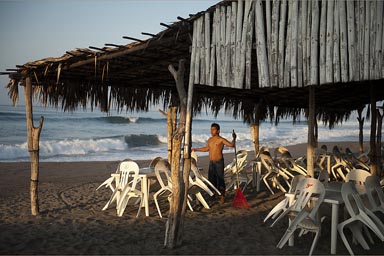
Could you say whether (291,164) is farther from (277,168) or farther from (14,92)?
(14,92)

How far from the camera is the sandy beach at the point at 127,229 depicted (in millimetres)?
3693

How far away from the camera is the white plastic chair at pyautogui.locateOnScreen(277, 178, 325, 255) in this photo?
11.3 feet

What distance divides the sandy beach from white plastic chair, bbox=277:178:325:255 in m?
0.27

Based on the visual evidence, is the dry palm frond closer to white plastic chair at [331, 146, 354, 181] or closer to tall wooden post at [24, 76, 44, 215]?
tall wooden post at [24, 76, 44, 215]

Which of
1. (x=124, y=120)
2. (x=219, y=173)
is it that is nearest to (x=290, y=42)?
(x=219, y=173)

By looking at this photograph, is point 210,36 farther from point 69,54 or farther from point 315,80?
point 69,54

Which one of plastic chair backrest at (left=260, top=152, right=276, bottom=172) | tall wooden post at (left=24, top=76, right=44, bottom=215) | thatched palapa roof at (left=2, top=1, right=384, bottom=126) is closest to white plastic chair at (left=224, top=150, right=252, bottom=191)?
plastic chair backrest at (left=260, top=152, right=276, bottom=172)

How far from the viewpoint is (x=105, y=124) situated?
31.6 metres

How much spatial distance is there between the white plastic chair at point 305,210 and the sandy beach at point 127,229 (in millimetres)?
275

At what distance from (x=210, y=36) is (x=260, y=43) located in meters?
0.66

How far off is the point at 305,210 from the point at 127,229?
2.26 m

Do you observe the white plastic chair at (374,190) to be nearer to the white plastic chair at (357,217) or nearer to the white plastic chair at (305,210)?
the white plastic chair at (357,217)

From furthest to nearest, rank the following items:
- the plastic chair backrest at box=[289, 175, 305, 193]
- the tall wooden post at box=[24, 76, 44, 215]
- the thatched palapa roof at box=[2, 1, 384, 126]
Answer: the tall wooden post at box=[24, 76, 44, 215], the plastic chair backrest at box=[289, 175, 305, 193], the thatched palapa roof at box=[2, 1, 384, 126]

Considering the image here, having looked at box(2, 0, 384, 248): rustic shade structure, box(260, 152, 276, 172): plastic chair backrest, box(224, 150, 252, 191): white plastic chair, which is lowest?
box(224, 150, 252, 191): white plastic chair
